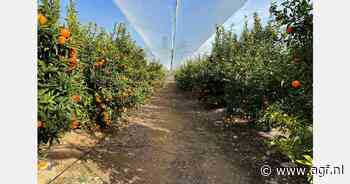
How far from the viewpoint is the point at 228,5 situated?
17.6ft

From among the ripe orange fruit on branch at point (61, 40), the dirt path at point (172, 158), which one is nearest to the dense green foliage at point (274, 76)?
the dirt path at point (172, 158)

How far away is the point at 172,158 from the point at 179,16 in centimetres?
495

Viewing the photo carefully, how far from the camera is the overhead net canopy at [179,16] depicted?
18.8ft

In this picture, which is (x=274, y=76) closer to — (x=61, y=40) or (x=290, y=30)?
(x=290, y=30)

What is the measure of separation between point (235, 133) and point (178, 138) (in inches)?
41.2

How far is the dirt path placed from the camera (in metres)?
2.43

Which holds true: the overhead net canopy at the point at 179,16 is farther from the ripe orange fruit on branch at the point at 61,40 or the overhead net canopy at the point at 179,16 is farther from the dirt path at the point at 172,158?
the ripe orange fruit on branch at the point at 61,40

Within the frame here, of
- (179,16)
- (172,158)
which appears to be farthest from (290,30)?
(179,16)

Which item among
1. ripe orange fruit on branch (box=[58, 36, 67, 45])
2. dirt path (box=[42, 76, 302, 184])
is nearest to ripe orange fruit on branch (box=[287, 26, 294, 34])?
dirt path (box=[42, 76, 302, 184])

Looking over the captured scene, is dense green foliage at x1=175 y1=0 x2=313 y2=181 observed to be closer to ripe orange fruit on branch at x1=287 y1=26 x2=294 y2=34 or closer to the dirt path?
ripe orange fruit on branch at x1=287 y1=26 x2=294 y2=34

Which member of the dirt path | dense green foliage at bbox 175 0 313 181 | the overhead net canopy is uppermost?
the overhead net canopy

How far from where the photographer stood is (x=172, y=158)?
117 inches

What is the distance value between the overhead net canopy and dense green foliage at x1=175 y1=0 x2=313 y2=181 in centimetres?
54
